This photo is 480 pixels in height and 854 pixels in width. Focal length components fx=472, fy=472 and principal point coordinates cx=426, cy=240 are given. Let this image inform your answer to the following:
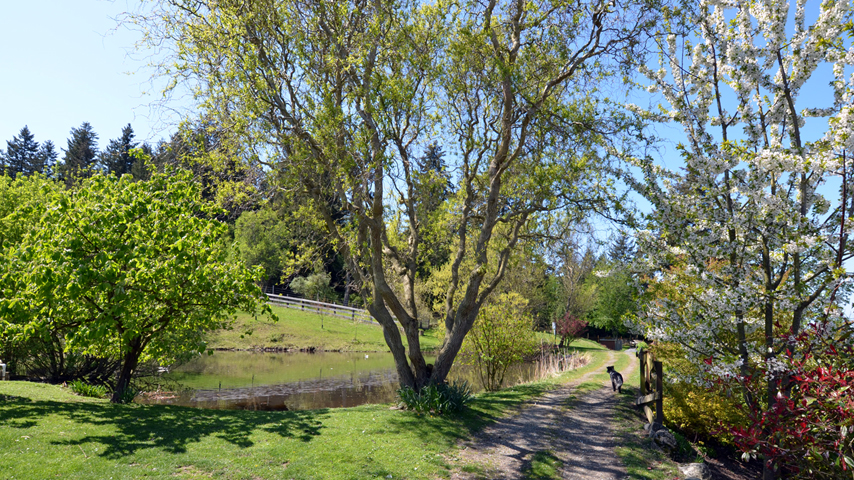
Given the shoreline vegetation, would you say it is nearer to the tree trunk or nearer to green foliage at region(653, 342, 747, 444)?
green foliage at region(653, 342, 747, 444)

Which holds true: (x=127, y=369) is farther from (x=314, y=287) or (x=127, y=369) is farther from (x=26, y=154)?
(x=26, y=154)

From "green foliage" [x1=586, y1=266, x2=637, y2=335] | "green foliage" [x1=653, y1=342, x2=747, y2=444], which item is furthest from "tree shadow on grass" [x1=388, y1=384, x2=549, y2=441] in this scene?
"green foliage" [x1=586, y1=266, x2=637, y2=335]

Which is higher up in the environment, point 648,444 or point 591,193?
point 591,193

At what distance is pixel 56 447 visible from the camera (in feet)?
21.9

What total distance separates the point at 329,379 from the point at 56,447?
48.1 ft

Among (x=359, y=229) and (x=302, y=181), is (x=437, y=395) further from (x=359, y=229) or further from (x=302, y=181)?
(x=302, y=181)

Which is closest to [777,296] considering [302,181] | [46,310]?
[302,181]

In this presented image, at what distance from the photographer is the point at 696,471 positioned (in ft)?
25.3

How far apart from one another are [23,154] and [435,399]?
81.4 metres

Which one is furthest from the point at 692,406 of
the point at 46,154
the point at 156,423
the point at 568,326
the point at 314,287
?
the point at 46,154

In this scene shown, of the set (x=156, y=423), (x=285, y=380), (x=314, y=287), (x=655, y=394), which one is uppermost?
(x=314, y=287)

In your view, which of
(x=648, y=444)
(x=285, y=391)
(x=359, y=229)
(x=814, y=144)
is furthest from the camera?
(x=285, y=391)

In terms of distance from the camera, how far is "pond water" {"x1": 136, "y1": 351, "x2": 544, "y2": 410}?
619 inches

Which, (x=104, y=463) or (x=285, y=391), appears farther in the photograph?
(x=285, y=391)
